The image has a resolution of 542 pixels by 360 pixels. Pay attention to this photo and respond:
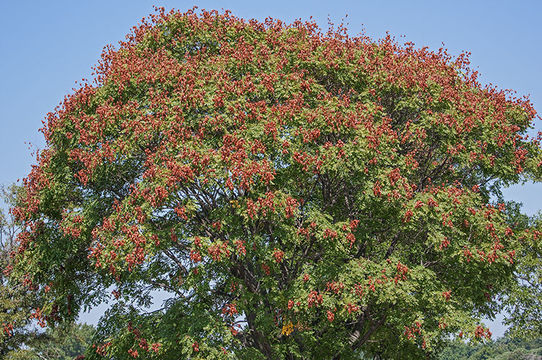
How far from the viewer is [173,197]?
16578 mm

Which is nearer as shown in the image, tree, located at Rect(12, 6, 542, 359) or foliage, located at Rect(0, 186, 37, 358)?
tree, located at Rect(12, 6, 542, 359)

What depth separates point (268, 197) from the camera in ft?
54.6

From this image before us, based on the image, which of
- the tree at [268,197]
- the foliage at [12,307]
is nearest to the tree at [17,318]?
the foliage at [12,307]

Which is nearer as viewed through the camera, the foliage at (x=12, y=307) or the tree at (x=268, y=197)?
the tree at (x=268, y=197)

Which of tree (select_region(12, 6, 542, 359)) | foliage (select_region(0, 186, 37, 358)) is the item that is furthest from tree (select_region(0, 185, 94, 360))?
tree (select_region(12, 6, 542, 359))

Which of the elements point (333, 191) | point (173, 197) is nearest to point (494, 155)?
point (333, 191)

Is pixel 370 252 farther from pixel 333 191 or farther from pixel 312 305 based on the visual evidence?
pixel 312 305

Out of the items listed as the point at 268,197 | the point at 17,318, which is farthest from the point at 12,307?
the point at 268,197

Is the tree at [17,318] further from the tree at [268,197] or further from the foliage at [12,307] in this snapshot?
the tree at [268,197]

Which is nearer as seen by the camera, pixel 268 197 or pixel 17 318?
pixel 268 197

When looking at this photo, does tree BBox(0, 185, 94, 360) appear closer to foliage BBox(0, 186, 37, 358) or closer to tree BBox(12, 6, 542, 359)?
foliage BBox(0, 186, 37, 358)

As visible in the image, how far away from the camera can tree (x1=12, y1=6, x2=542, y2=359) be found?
671 inches

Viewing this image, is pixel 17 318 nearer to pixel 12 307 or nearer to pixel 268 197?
pixel 12 307

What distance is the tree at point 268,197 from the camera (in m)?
17.0
